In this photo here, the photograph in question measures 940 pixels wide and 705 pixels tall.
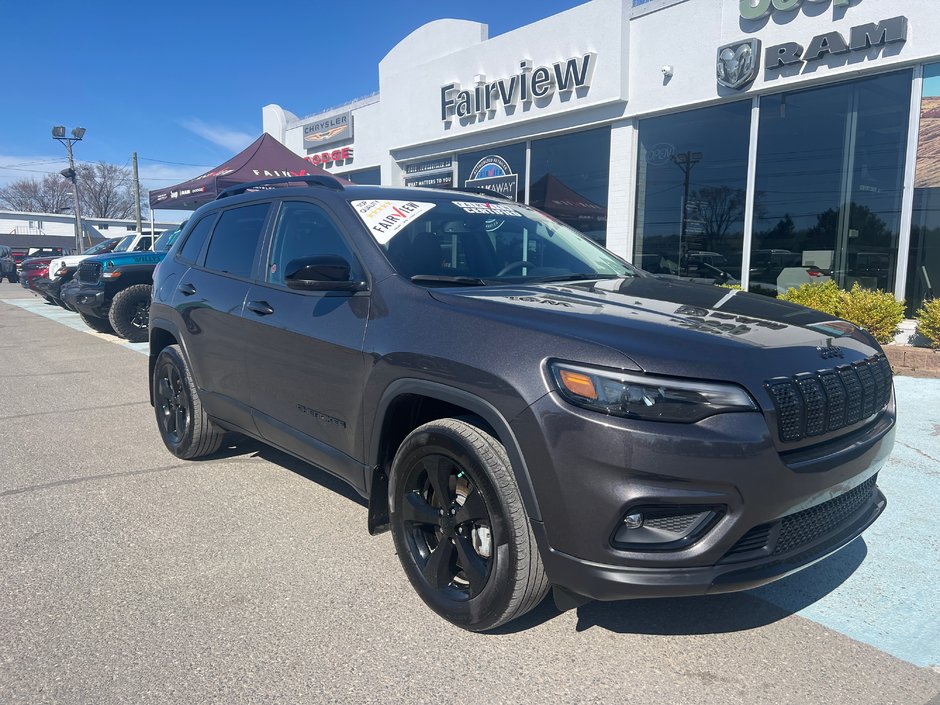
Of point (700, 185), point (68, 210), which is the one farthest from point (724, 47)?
point (68, 210)

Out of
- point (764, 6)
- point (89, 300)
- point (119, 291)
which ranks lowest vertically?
point (89, 300)

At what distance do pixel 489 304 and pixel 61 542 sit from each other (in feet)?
8.27

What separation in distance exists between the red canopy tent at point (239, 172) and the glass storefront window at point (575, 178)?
5824mm

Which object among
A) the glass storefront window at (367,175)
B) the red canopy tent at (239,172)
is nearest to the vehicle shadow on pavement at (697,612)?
the red canopy tent at (239,172)

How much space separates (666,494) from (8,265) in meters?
39.9

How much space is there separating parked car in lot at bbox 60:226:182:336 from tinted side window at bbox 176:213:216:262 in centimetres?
638

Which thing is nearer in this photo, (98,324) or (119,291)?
(119,291)

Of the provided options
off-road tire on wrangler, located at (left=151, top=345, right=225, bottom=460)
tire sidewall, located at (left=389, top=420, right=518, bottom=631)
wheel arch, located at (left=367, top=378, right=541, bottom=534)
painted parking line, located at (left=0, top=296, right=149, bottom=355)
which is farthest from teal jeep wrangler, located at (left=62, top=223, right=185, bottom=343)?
tire sidewall, located at (left=389, top=420, right=518, bottom=631)

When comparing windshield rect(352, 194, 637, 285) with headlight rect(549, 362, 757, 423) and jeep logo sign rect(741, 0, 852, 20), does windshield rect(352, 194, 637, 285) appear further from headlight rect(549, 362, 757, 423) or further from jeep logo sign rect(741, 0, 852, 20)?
jeep logo sign rect(741, 0, 852, 20)

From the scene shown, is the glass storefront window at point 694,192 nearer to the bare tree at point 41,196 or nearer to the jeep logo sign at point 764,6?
the jeep logo sign at point 764,6

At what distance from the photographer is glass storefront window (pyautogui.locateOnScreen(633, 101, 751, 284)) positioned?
34.1ft

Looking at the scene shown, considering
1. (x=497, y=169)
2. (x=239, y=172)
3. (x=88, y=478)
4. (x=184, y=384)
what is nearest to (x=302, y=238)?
(x=184, y=384)

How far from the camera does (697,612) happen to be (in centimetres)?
288

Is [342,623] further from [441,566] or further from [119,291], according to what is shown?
[119,291]
